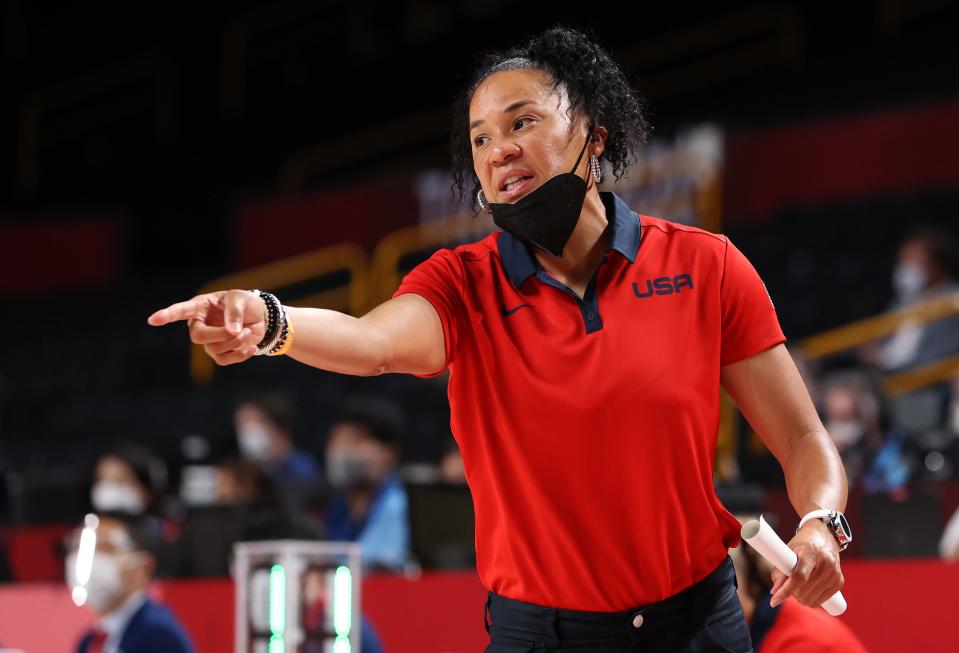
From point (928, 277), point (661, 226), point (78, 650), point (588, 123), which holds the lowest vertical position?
point (78, 650)

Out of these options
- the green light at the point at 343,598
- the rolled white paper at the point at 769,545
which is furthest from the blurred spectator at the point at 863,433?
the rolled white paper at the point at 769,545

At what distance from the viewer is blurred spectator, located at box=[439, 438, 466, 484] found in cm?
728

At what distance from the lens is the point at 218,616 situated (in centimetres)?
538

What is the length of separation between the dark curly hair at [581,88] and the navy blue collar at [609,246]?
0.47 ft

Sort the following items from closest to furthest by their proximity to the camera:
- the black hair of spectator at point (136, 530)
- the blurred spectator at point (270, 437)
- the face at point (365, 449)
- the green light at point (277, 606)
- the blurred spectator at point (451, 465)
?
the green light at point (277, 606), the black hair of spectator at point (136, 530), the blurred spectator at point (451, 465), the face at point (365, 449), the blurred spectator at point (270, 437)

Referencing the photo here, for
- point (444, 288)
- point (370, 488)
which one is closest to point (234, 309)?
point (444, 288)

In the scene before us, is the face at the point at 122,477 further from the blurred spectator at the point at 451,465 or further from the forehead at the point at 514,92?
the forehead at the point at 514,92

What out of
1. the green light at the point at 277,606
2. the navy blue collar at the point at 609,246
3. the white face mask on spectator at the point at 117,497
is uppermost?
the navy blue collar at the point at 609,246

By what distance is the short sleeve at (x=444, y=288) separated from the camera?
7.68 ft

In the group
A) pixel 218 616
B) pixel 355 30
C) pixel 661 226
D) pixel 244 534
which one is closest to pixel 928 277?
pixel 244 534

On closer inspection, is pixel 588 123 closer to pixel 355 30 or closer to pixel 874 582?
pixel 874 582

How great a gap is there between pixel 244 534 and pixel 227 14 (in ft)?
41.0

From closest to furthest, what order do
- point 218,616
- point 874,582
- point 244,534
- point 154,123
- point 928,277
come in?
point 874,582
point 218,616
point 244,534
point 928,277
point 154,123

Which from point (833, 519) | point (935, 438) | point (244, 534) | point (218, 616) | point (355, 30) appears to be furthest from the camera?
point (355, 30)
